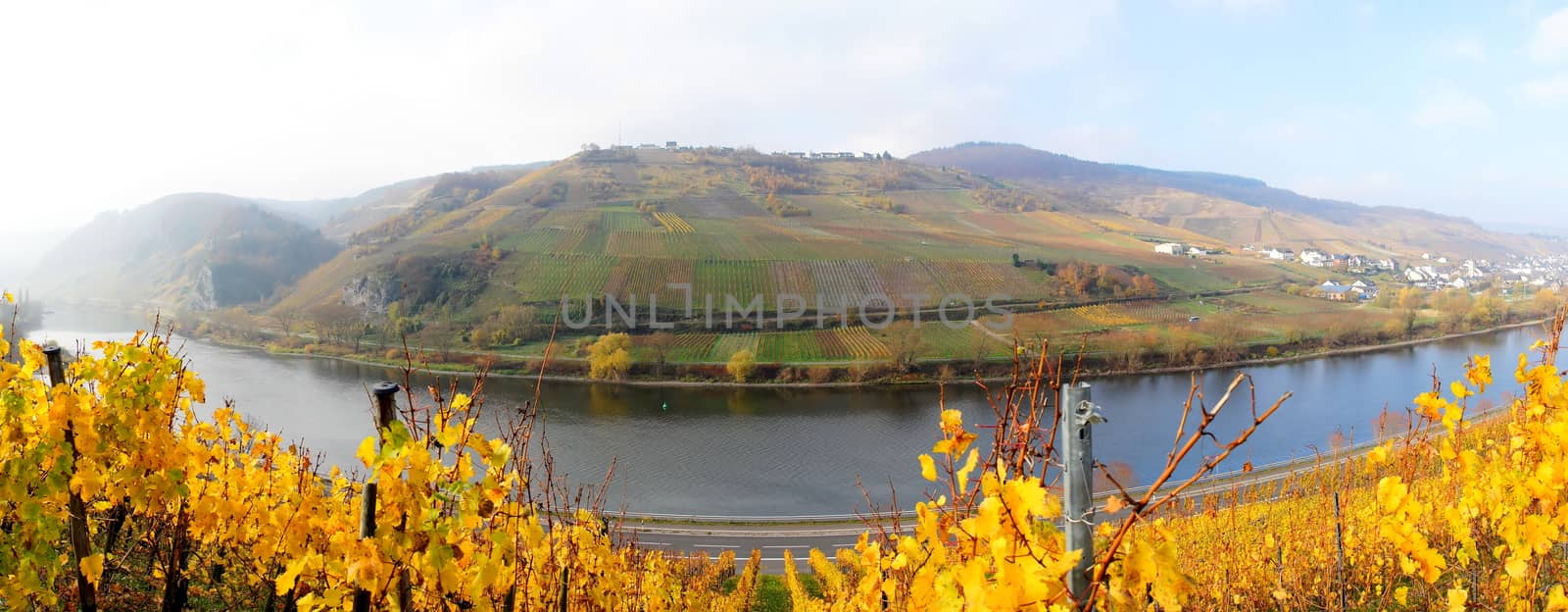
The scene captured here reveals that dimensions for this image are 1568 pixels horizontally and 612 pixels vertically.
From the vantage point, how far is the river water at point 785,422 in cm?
1856

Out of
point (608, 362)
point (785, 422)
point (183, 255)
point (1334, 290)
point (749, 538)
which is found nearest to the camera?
point (749, 538)

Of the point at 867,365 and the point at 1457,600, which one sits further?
the point at 867,365

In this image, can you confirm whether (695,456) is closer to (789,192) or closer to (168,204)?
(789,192)

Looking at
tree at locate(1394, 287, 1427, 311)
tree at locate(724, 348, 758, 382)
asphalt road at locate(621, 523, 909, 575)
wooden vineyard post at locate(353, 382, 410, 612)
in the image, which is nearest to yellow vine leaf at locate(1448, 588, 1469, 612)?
wooden vineyard post at locate(353, 382, 410, 612)

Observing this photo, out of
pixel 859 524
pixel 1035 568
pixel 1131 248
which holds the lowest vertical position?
pixel 859 524

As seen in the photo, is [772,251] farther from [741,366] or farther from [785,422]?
[785,422]

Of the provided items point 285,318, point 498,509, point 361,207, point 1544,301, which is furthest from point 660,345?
point 361,207

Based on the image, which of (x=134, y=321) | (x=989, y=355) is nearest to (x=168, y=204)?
(x=134, y=321)

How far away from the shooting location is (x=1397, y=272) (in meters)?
62.1

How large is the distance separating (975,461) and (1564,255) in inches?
5599

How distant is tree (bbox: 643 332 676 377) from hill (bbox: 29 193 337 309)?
38.0 m

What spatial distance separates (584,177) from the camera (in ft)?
249

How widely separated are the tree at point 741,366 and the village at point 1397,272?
4188cm

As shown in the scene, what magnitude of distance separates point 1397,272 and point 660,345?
6925 centimetres
